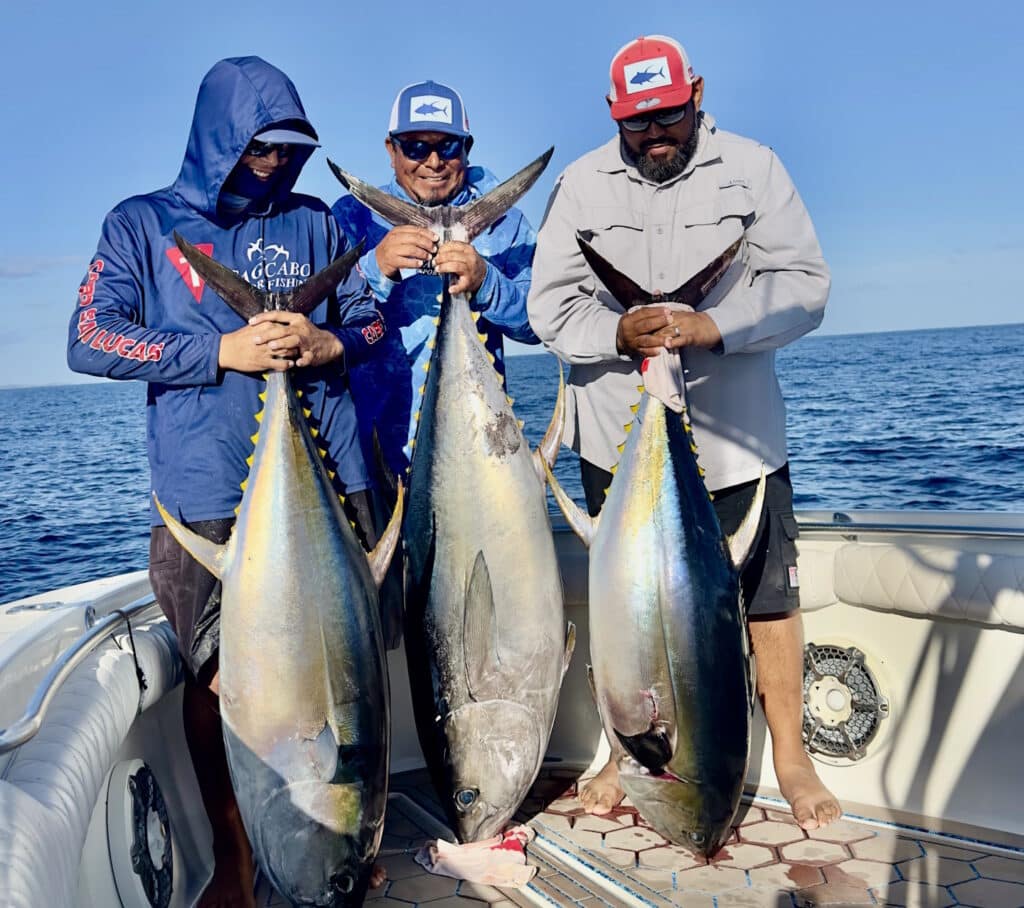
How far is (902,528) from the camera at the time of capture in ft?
10.2

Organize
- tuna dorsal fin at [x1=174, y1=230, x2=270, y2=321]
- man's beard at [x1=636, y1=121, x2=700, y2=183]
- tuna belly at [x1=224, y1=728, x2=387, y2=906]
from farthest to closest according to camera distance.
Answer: man's beard at [x1=636, y1=121, x2=700, y2=183] → tuna dorsal fin at [x1=174, y1=230, x2=270, y2=321] → tuna belly at [x1=224, y1=728, x2=387, y2=906]

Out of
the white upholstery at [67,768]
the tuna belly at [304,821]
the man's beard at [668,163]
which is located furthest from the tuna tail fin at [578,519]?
the white upholstery at [67,768]

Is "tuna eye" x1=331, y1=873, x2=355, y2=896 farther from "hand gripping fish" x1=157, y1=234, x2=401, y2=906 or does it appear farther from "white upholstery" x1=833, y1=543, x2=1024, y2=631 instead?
"white upholstery" x1=833, y1=543, x2=1024, y2=631

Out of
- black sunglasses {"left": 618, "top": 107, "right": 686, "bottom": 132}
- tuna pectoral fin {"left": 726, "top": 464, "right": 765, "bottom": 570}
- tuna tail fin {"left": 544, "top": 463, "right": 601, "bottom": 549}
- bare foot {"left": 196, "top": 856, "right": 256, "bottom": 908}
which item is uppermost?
black sunglasses {"left": 618, "top": 107, "right": 686, "bottom": 132}

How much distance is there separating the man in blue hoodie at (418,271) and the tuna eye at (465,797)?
100cm

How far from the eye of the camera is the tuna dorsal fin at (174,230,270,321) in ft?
7.02

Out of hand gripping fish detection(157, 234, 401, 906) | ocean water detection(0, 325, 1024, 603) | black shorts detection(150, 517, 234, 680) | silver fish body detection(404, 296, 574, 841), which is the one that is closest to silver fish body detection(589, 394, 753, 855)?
silver fish body detection(404, 296, 574, 841)

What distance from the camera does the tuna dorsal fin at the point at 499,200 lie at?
2.50 meters

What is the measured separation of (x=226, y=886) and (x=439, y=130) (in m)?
2.12

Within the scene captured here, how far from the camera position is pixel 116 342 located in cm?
224

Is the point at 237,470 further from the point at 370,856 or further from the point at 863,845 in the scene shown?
the point at 863,845

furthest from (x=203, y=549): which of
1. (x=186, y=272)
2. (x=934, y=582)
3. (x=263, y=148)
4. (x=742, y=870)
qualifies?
(x=934, y=582)

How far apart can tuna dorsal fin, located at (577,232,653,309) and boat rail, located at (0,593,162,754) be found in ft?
4.88

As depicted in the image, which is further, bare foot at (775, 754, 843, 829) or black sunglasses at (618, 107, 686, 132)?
bare foot at (775, 754, 843, 829)
